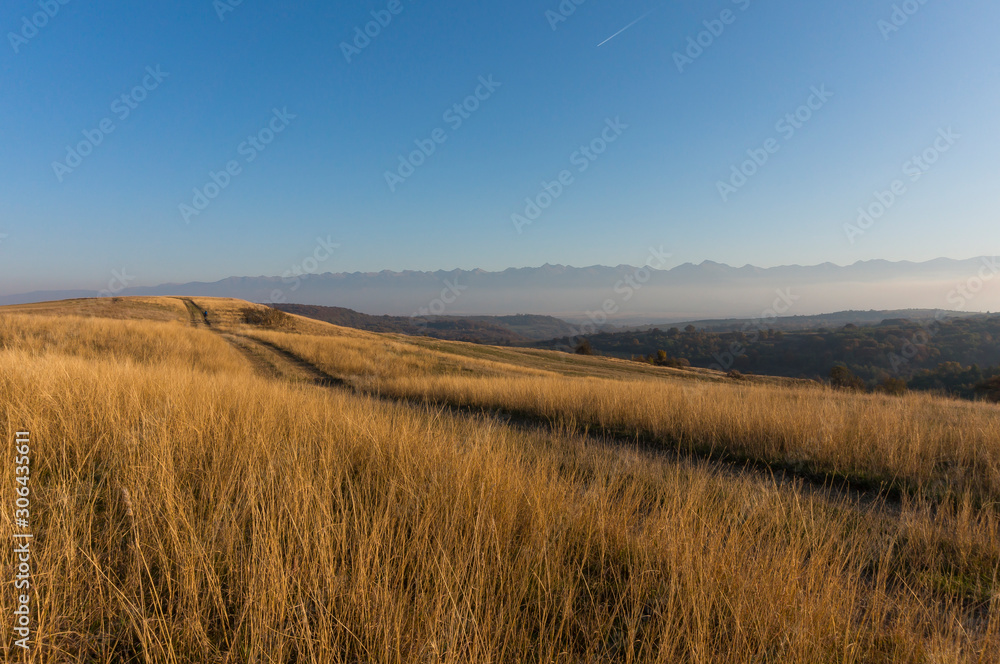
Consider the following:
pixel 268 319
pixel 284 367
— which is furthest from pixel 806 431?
pixel 268 319

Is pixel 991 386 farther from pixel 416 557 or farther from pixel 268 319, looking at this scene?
pixel 268 319

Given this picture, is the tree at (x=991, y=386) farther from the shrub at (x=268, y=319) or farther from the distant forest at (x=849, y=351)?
the shrub at (x=268, y=319)

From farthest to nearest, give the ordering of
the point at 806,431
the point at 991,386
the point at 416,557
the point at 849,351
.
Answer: the point at 849,351
the point at 991,386
the point at 806,431
the point at 416,557

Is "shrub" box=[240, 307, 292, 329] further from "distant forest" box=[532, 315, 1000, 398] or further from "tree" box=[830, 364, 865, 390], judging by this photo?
"tree" box=[830, 364, 865, 390]

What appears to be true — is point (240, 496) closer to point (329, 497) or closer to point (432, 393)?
point (329, 497)

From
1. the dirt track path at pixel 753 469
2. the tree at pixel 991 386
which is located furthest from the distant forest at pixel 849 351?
the dirt track path at pixel 753 469

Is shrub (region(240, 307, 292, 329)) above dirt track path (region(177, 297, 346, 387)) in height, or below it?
above

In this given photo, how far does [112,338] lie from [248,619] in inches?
961

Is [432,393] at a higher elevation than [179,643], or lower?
lower

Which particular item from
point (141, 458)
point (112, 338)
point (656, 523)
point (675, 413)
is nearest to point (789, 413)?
point (675, 413)

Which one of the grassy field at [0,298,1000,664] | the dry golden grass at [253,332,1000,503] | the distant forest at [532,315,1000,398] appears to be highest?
the grassy field at [0,298,1000,664]

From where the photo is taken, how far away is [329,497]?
3188mm

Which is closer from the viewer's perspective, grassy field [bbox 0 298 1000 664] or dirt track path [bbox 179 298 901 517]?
grassy field [bbox 0 298 1000 664]

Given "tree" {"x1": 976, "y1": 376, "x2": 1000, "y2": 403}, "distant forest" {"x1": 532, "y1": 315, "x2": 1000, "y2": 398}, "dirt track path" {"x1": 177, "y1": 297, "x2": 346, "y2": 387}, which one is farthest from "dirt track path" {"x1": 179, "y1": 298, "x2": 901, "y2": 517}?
"distant forest" {"x1": 532, "y1": 315, "x2": 1000, "y2": 398}
